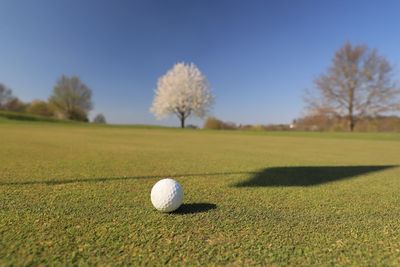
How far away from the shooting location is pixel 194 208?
2.78 metres

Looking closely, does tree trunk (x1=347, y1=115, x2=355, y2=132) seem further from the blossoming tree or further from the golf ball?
the golf ball

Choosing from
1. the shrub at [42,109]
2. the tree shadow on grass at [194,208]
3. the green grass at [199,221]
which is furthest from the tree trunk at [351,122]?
the shrub at [42,109]

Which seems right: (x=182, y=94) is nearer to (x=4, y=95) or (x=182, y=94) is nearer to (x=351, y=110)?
(x=351, y=110)

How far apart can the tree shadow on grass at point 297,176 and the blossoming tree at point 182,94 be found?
34.8m

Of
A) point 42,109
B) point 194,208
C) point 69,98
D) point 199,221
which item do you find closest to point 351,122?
point 194,208

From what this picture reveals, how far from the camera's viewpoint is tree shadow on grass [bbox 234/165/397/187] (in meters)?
4.13

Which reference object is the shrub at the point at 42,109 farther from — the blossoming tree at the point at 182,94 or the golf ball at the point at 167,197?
the golf ball at the point at 167,197

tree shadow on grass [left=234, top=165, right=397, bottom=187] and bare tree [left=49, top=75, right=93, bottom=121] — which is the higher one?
bare tree [left=49, top=75, right=93, bottom=121]

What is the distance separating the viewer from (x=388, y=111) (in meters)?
29.4

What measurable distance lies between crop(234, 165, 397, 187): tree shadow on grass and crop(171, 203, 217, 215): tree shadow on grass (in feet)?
3.55

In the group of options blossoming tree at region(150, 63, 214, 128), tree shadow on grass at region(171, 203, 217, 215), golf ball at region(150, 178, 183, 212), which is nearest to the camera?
golf ball at region(150, 178, 183, 212)

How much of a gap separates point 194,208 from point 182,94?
37779 millimetres

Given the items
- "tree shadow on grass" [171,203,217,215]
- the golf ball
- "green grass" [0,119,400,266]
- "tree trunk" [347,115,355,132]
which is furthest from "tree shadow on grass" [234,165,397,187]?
"tree trunk" [347,115,355,132]

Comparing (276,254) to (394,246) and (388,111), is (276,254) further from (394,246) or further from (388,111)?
(388,111)
